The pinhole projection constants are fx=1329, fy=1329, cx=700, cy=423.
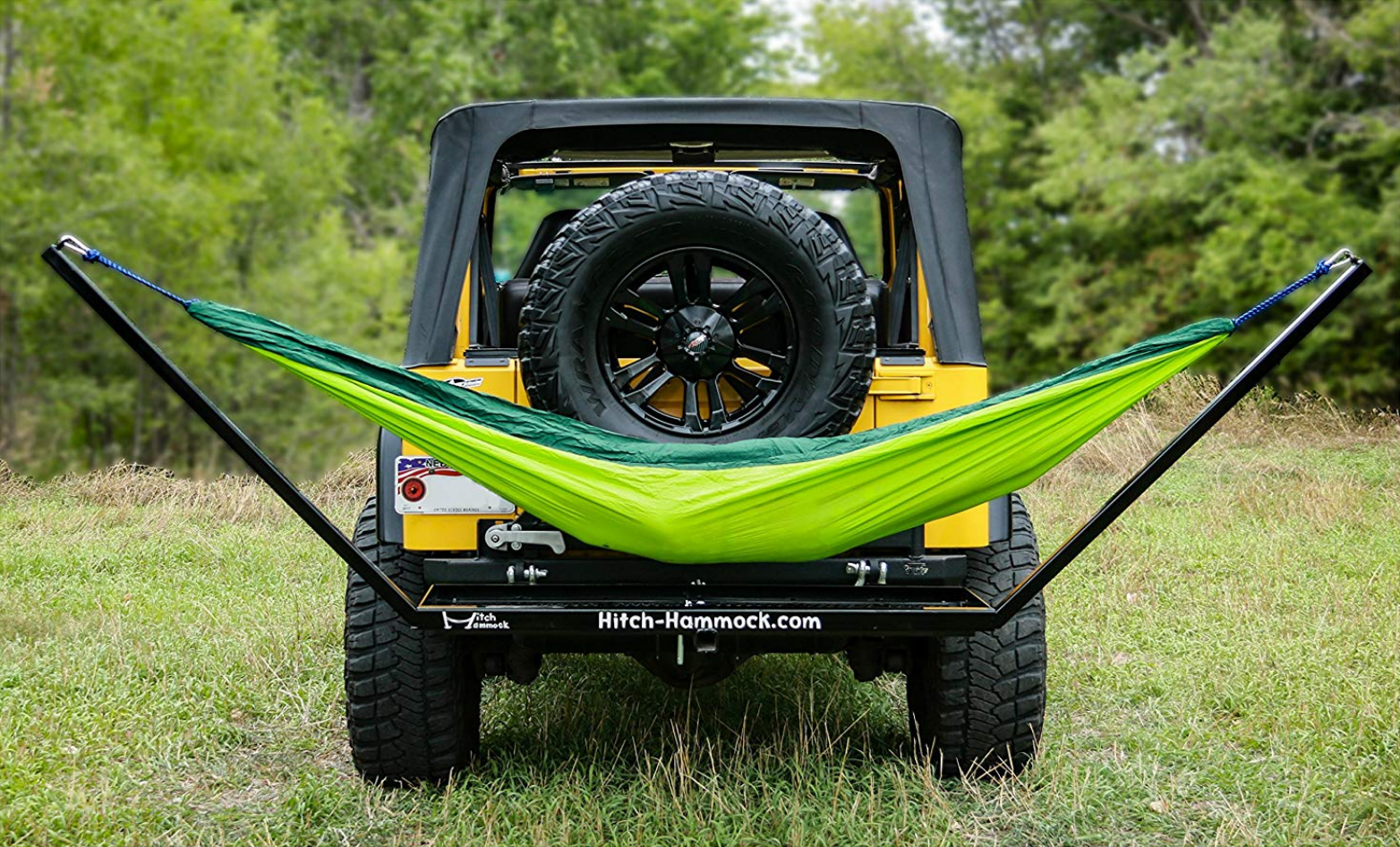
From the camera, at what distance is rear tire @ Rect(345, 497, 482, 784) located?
3660 millimetres

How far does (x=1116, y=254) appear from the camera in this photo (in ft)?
80.1

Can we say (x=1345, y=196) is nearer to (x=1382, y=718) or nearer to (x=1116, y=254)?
(x=1116, y=254)

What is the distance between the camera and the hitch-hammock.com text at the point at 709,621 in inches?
127

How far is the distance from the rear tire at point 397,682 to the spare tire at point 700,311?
79cm

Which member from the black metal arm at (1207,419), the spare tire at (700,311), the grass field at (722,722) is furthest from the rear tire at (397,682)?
the black metal arm at (1207,419)

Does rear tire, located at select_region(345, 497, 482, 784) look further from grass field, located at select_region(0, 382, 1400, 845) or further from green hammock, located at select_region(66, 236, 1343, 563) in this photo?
green hammock, located at select_region(66, 236, 1343, 563)

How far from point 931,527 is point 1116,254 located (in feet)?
73.3

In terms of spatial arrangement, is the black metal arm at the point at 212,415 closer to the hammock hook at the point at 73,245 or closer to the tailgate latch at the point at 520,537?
the hammock hook at the point at 73,245

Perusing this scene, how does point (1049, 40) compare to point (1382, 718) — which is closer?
point (1382, 718)

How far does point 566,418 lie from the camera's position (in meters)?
3.23

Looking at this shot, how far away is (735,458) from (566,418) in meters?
0.43

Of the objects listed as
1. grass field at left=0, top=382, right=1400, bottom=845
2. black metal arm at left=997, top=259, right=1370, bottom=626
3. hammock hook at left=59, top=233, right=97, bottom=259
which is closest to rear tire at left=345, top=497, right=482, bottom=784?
grass field at left=0, top=382, right=1400, bottom=845

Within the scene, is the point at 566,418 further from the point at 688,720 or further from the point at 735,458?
the point at 688,720

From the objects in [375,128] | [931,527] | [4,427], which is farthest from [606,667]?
[375,128]
